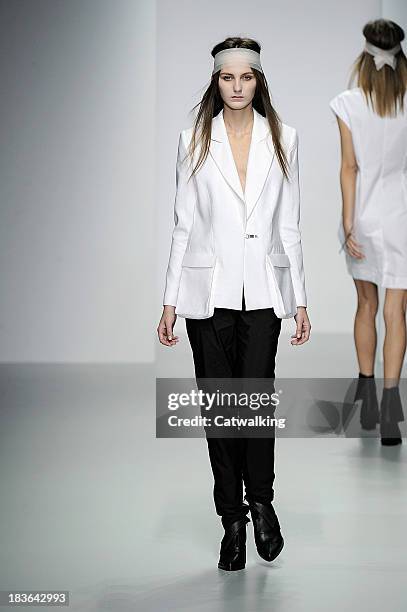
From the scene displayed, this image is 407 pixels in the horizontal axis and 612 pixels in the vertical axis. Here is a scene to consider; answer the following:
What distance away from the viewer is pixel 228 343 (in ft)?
10.7

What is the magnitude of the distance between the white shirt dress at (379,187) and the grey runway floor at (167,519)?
70cm

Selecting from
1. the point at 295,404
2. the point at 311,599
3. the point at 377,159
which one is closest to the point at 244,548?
the point at 311,599

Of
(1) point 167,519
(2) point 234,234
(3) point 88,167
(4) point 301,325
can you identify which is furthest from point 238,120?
(3) point 88,167

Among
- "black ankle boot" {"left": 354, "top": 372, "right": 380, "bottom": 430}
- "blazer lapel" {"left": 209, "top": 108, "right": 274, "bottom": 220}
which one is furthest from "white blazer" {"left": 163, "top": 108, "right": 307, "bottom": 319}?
"black ankle boot" {"left": 354, "top": 372, "right": 380, "bottom": 430}

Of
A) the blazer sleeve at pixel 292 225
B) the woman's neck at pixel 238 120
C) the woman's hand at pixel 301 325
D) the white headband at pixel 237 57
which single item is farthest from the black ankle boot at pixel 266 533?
the white headband at pixel 237 57

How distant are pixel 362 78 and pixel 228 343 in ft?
6.74

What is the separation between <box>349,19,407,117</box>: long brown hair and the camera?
4973 mm

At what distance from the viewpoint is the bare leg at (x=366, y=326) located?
17.1ft

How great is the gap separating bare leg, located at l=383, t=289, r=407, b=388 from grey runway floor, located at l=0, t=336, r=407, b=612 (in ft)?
0.98

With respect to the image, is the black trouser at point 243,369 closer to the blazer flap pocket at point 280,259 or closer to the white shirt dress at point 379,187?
the blazer flap pocket at point 280,259

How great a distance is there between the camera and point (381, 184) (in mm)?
5078

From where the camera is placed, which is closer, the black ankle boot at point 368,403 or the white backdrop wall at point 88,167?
the black ankle boot at point 368,403

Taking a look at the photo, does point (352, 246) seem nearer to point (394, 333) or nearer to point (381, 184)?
point (381, 184)

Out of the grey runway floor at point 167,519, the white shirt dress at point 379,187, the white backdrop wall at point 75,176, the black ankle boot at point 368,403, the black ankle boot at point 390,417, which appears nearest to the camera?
the grey runway floor at point 167,519
